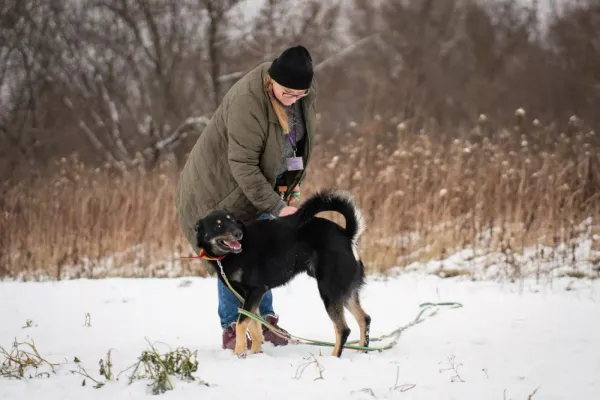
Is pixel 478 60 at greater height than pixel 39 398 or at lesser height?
greater

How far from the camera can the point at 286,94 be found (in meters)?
3.29

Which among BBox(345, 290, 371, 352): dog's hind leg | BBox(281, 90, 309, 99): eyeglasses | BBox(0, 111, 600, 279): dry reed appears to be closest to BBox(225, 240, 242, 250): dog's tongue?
BBox(345, 290, 371, 352): dog's hind leg

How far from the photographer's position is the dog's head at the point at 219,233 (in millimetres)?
3287

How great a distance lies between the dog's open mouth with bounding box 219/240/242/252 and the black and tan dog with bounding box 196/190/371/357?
0.12 feet

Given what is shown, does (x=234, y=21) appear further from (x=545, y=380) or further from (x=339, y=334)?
(x=545, y=380)

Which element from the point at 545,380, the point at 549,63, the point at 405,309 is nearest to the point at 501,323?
the point at 405,309

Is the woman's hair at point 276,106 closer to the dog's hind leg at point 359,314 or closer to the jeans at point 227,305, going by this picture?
the jeans at point 227,305

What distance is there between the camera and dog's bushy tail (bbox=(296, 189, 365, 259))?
3.35 meters

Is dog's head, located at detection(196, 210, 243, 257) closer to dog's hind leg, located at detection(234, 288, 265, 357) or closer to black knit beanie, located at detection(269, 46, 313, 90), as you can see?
dog's hind leg, located at detection(234, 288, 265, 357)

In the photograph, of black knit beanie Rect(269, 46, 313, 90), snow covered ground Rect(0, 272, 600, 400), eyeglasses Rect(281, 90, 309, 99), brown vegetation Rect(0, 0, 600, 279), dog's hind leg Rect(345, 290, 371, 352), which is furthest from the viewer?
brown vegetation Rect(0, 0, 600, 279)

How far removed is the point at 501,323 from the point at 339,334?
4.78ft

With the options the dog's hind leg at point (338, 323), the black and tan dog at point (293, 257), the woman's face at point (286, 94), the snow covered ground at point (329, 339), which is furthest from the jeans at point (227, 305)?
the woman's face at point (286, 94)

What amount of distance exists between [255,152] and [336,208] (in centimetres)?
55

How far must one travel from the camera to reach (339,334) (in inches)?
135
